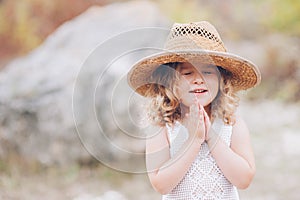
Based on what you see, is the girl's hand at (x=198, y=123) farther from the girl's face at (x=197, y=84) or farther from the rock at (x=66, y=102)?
the rock at (x=66, y=102)

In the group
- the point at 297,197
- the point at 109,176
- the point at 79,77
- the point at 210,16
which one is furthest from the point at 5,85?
the point at 210,16

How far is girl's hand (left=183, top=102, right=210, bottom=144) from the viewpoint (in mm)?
1743

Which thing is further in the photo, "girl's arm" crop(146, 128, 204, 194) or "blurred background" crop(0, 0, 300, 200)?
"blurred background" crop(0, 0, 300, 200)

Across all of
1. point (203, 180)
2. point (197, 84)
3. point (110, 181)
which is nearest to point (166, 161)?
point (203, 180)

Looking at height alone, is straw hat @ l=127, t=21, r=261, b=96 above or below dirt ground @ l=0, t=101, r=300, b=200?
below

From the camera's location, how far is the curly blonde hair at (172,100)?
6.11 ft

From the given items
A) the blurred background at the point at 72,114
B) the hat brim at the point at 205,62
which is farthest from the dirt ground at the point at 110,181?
the hat brim at the point at 205,62

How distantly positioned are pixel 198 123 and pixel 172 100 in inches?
6.0

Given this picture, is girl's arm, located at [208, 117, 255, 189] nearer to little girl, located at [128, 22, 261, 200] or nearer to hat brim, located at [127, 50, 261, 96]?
little girl, located at [128, 22, 261, 200]

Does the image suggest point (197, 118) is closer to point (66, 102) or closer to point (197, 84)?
point (197, 84)

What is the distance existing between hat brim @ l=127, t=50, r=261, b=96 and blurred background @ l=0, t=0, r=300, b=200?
1.13 m

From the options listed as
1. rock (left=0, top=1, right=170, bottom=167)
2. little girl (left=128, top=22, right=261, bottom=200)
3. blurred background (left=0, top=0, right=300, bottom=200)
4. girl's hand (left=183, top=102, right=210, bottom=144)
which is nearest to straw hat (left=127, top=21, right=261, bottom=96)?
little girl (left=128, top=22, right=261, bottom=200)

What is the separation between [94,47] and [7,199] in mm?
1280

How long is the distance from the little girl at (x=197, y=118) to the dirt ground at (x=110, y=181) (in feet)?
5.81
